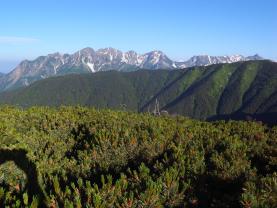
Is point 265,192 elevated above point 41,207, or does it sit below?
above

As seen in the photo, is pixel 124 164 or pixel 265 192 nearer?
pixel 265 192

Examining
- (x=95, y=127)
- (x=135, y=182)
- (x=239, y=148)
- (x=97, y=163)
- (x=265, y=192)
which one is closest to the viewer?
(x=265, y=192)

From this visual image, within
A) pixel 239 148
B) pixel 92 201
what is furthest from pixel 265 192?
pixel 239 148

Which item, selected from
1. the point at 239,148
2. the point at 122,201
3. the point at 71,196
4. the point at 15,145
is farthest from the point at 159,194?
the point at 15,145

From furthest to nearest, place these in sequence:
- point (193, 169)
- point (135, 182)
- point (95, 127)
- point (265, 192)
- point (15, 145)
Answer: point (95, 127) < point (15, 145) < point (193, 169) < point (135, 182) < point (265, 192)

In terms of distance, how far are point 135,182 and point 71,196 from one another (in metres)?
1.81

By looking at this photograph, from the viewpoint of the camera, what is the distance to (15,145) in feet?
57.4

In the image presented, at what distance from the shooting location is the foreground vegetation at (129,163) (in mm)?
10367

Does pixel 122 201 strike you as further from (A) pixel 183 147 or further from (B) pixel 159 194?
(A) pixel 183 147

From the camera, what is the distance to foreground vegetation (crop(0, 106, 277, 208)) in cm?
1037

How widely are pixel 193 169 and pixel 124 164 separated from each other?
432 centimetres

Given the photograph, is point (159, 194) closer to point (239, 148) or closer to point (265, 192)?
point (265, 192)

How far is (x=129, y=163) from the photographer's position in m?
16.5

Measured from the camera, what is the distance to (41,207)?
12.0 meters
